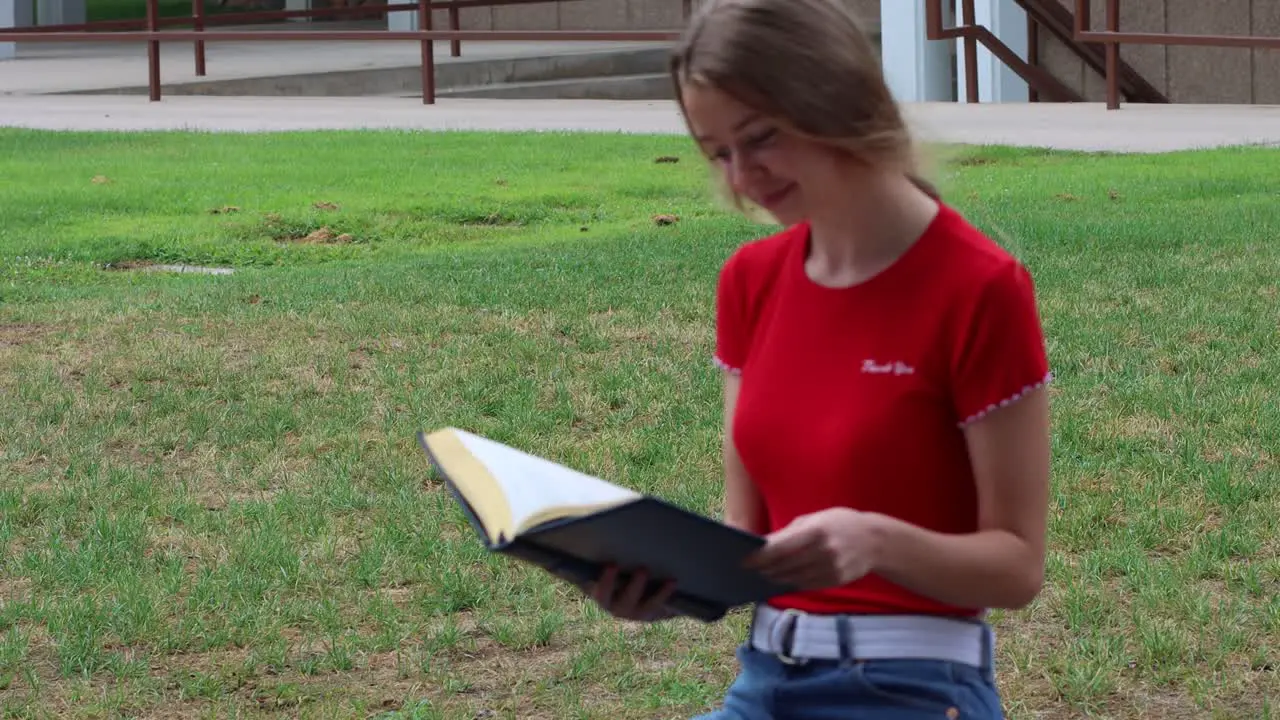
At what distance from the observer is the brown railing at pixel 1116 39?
13617mm

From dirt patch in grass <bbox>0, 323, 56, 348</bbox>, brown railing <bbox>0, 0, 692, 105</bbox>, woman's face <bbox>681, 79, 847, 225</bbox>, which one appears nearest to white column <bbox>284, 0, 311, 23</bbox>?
brown railing <bbox>0, 0, 692, 105</bbox>

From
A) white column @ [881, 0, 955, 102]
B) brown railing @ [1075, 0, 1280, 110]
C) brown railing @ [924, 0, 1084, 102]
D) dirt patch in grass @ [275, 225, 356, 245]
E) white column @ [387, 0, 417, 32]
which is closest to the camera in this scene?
dirt patch in grass @ [275, 225, 356, 245]

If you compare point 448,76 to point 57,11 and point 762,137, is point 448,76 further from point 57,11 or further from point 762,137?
point 762,137

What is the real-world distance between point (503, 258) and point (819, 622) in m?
6.61

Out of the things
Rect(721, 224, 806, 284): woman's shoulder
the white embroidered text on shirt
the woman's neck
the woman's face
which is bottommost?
the white embroidered text on shirt

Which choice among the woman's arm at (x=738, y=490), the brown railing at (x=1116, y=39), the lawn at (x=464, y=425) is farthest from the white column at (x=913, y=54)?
the woman's arm at (x=738, y=490)

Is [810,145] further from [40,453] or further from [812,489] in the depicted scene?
[40,453]

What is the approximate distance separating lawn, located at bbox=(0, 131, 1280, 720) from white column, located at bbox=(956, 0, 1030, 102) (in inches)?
292

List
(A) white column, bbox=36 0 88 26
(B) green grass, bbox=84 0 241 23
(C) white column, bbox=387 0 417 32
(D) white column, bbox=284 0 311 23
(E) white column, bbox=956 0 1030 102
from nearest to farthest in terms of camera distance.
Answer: (E) white column, bbox=956 0 1030 102, (C) white column, bbox=387 0 417 32, (A) white column, bbox=36 0 88 26, (D) white column, bbox=284 0 311 23, (B) green grass, bbox=84 0 241 23

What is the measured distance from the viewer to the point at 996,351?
198cm

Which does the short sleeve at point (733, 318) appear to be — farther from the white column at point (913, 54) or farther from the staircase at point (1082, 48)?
the staircase at point (1082, 48)

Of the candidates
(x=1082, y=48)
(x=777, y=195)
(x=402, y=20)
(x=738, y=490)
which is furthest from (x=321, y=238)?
(x=402, y=20)

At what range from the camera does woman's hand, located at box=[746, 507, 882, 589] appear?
1.88 metres

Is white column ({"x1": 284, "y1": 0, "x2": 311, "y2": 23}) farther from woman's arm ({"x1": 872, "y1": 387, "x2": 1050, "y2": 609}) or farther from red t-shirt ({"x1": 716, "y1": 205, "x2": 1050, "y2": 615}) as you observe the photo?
woman's arm ({"x1": 872, "y1": 387, "x2": 1050, "y2": 609})
